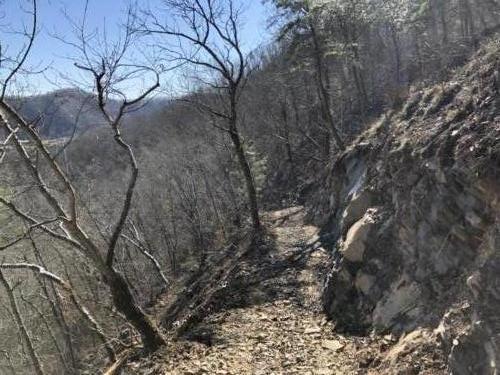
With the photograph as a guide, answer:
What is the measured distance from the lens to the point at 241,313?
940cm

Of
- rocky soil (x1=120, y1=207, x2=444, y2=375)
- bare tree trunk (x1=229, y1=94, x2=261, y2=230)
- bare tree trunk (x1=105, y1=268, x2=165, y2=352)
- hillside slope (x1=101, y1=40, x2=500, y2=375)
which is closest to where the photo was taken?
hillside slope (x1=101, y1=40, x2=500, y2=375)

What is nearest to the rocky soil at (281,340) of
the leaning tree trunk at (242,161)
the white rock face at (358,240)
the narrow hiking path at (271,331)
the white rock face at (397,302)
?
the narrow hiking path at (271,331)

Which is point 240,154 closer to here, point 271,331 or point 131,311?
point 271,331

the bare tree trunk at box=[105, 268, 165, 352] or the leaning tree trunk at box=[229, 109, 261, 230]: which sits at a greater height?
the leaning tree trunk at box=[229, 109, 261, 230]

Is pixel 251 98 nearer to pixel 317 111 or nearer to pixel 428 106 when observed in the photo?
pixel 317 111

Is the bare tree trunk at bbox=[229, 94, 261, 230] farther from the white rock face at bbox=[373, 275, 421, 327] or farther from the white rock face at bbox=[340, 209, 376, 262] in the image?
the white rock face at bbox=[373, 275, 421, 327]

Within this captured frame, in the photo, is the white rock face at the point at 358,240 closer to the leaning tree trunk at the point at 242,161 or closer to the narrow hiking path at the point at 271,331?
the narrow hiking path at the point at 271,331

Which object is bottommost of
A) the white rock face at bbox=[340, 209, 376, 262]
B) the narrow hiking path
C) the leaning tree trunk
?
the narrow hiking path

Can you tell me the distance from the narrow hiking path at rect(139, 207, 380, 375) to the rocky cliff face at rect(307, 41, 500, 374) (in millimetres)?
542

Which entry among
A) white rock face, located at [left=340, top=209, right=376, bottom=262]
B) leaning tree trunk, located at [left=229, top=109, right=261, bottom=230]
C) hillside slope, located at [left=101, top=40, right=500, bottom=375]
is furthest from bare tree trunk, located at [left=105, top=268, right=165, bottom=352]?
leaning tree trunk, located at [left=229, top=109, right=261, bottom=230]

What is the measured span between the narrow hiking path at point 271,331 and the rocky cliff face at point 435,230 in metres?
0.54

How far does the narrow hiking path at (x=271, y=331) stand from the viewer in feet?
24.2

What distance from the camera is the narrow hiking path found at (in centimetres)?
738

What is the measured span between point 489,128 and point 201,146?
31.1 m
